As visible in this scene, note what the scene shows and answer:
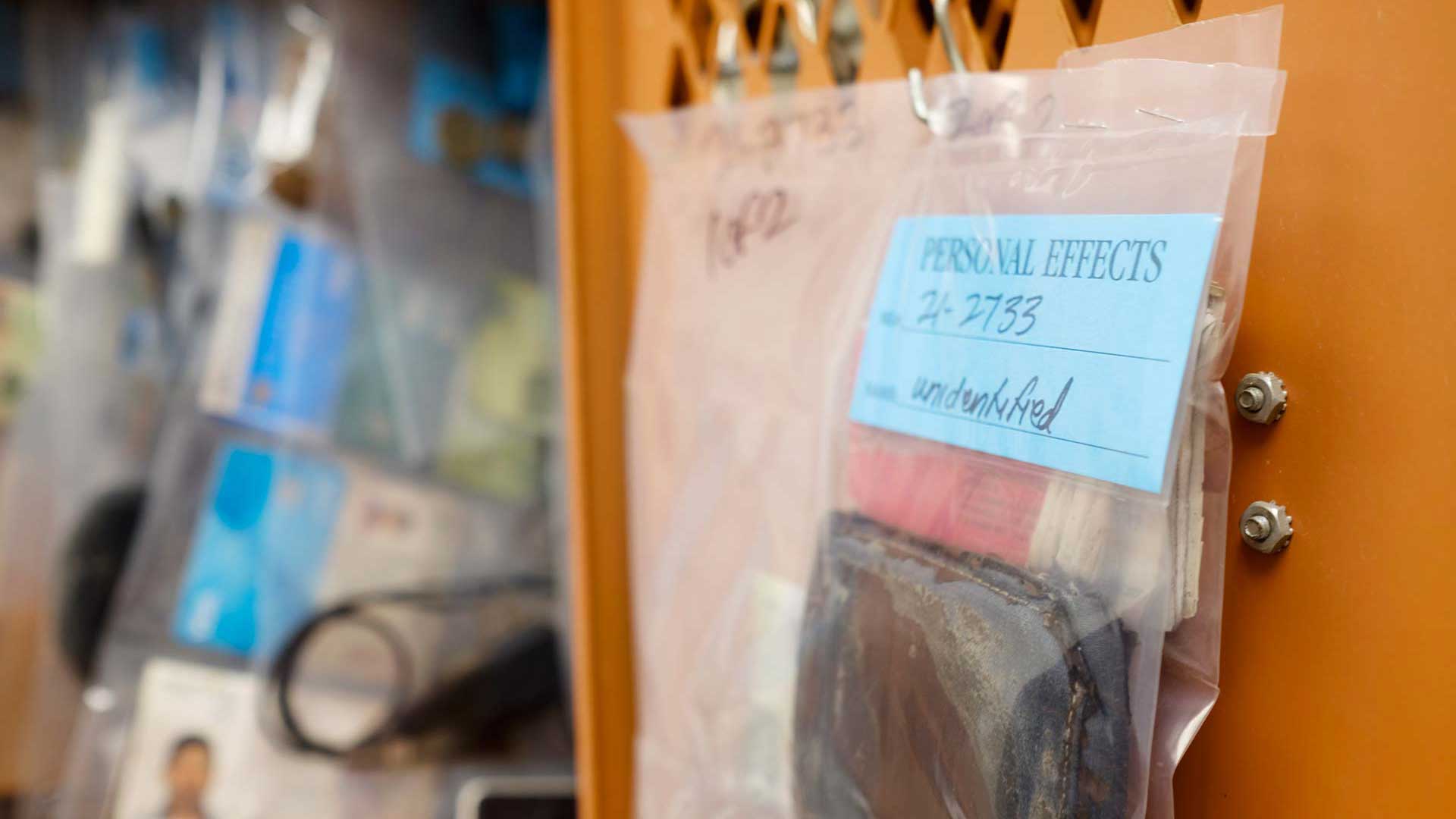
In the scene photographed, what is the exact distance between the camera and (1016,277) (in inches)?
11.7

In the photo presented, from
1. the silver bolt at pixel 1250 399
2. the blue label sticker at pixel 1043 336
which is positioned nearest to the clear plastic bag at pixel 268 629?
the blue label sticker at pixel 1043 336

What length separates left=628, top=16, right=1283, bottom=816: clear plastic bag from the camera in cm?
26

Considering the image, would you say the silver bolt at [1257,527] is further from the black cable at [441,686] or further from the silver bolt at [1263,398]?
the black cable at [441,686]

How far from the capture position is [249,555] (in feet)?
2.47

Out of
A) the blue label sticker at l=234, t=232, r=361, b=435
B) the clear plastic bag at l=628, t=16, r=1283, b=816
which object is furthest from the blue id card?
the clear plastic bag at l=628, t=16, r=1283, b=816

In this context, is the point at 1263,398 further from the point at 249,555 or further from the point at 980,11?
the point at 249,555

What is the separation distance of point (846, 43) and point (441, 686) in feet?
1.84

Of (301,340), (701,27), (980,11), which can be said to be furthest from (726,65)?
(301,340)

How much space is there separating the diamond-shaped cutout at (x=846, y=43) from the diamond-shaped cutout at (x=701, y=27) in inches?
2.6

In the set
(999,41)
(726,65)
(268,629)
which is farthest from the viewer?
(268,629)

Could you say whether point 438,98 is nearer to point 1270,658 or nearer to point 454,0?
point 454,0

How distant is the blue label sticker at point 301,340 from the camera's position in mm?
758

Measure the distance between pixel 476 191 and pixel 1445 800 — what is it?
759 mm

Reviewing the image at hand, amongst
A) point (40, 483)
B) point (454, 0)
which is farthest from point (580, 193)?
point (40, 483)
